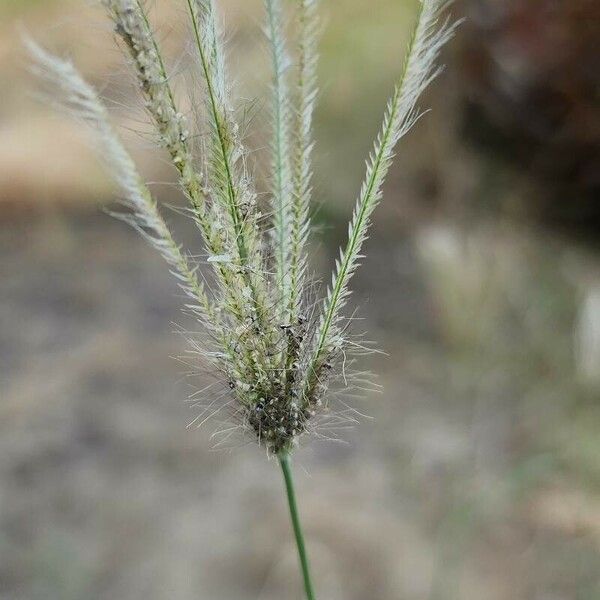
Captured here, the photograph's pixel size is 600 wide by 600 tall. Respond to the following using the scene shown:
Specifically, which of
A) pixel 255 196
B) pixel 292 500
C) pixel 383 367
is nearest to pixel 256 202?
pixel 255 196

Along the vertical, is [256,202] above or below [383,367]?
above

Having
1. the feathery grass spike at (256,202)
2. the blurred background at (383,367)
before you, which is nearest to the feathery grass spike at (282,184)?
the feathery grass spike at (256,202)

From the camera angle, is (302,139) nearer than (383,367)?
Yes

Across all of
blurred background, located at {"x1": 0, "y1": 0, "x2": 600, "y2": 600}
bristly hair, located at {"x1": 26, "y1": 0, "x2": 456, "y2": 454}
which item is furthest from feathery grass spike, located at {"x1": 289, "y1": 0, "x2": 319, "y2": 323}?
blurred background, located at {"x1": 0, "y1": 0, "x2": 600, "y2": 600}

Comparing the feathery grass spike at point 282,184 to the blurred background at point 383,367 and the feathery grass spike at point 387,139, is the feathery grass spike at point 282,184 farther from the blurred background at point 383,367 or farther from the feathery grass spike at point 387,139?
the blurred background at point 383,367

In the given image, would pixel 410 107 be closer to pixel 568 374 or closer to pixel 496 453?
pixel 496 453

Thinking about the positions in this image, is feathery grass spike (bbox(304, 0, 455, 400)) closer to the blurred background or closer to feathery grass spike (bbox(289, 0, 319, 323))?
feathery grass spike (bbox(289, 0, 319, 323))

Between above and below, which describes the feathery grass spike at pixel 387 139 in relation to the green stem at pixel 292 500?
above

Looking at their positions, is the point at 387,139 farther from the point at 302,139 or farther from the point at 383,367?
the point at 383,367
